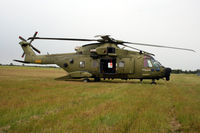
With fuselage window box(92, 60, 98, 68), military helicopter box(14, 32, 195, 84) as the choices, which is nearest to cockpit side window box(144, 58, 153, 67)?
military helicopter box(14, 32, 195, 84)

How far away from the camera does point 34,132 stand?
3.12 meters

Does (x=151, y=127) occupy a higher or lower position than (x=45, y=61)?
lower

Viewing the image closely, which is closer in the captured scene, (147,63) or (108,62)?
(147,63)

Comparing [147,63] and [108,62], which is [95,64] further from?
[147,63]

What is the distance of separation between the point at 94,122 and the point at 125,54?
1248 centimetres

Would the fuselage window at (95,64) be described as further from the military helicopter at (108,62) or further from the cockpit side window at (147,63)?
the cockpit side window at (147,63)

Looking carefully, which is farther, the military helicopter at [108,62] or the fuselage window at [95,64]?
the fuselage window at [95,64]

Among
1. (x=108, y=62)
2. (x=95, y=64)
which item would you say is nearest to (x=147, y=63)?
(x=108, y=62)

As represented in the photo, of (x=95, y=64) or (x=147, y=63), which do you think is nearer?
(x=147, y=63)

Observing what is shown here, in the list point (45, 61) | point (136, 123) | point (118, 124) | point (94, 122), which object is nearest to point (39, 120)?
point (94, 122)

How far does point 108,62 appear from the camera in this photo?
16.2m

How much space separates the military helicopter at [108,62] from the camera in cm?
1491

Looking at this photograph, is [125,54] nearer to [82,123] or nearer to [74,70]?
[74,70]

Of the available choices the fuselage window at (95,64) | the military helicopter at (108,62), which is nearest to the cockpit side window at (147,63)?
the military helicopter at (108,62)
